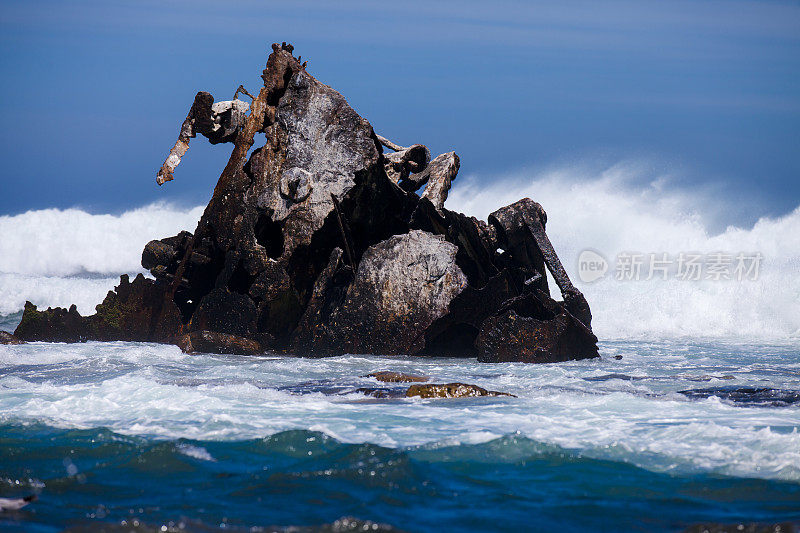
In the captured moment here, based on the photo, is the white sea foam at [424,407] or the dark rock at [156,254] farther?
the dark rock at [156,254]

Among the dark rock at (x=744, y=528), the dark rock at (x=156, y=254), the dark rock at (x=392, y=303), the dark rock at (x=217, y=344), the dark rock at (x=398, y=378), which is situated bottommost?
the dark rock at (x=744, y=528)

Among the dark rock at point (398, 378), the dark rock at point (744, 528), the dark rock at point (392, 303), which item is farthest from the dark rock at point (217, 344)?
the dark rock at point (744, 528)

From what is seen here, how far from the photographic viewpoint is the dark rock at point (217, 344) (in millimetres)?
9383

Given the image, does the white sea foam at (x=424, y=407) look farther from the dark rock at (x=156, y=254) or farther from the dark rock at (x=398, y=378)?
the dark rock at (x=156, y=254)

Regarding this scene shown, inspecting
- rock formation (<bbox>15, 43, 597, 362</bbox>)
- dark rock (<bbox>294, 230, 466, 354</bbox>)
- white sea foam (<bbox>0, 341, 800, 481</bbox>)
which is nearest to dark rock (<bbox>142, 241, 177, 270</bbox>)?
rock formation (<bbox>15, 43, 597, 362</bbox>)

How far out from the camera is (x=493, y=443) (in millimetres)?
4262

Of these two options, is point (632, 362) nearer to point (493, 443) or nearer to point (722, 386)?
point (722, 386)

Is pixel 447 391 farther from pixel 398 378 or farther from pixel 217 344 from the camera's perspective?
pixel 217 344

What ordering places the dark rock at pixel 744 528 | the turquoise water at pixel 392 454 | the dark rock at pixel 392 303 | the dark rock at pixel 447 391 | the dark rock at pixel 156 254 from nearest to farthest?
1. the dark rock at pixel 744 528
2. the turquoise water at pixel 392 454
3. the dark rock at pixel 447 391
4. the dark rock at pixel 392 303
5. the dark rock at pixel 156 254

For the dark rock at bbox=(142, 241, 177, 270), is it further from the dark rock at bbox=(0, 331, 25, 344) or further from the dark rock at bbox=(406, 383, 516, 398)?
the dark rock at bbox=(406, 383, 516, 398)

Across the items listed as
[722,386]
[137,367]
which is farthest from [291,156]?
[722,386]

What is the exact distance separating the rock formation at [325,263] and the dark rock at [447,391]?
113 inches

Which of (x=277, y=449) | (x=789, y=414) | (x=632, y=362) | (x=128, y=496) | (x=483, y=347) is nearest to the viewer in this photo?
(x=128, y=496)

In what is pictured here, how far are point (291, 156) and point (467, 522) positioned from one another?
24.4 ft
